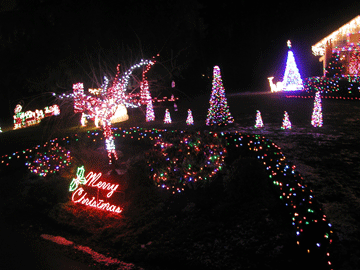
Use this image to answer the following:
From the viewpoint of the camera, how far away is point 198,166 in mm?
6758

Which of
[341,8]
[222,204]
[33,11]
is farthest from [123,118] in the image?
[341,8]

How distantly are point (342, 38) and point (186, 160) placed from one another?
1450cm

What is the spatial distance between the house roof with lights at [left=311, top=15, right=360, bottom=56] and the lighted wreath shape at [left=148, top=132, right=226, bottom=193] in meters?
13.5

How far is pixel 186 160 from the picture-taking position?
6859mm

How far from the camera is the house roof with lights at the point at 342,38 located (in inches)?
556

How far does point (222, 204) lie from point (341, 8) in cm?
1770

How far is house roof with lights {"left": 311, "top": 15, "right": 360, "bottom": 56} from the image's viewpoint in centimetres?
1412

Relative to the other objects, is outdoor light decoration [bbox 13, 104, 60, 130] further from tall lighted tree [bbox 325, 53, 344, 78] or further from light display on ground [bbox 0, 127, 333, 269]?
tall lighted tree [bbox 325, 53, 344, 78]

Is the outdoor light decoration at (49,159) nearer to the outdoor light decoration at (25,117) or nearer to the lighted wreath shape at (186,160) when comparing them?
the lighted wreath shape at (186,160)

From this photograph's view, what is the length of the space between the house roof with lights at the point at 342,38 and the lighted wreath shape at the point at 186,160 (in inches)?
531

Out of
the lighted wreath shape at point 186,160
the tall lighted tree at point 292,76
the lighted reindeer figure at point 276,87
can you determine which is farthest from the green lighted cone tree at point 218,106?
the lighted reindeer figure at point 276,87

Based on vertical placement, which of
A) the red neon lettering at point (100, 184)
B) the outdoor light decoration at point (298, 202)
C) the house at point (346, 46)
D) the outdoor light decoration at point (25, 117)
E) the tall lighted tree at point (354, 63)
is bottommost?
the red neon lettering at point (100, 184)

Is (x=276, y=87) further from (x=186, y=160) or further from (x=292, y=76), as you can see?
(x=186, y=160)

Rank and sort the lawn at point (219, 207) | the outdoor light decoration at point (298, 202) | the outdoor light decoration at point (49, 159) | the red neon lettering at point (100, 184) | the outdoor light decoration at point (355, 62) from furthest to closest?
the outdoor light decoration at point (355, 62) < the outdoor light decoration at point (49, 159) < the red neon lettering at point (100, 184) < the lawn at point (219, 207) < the outdoor light decoration at point (298, 202)
